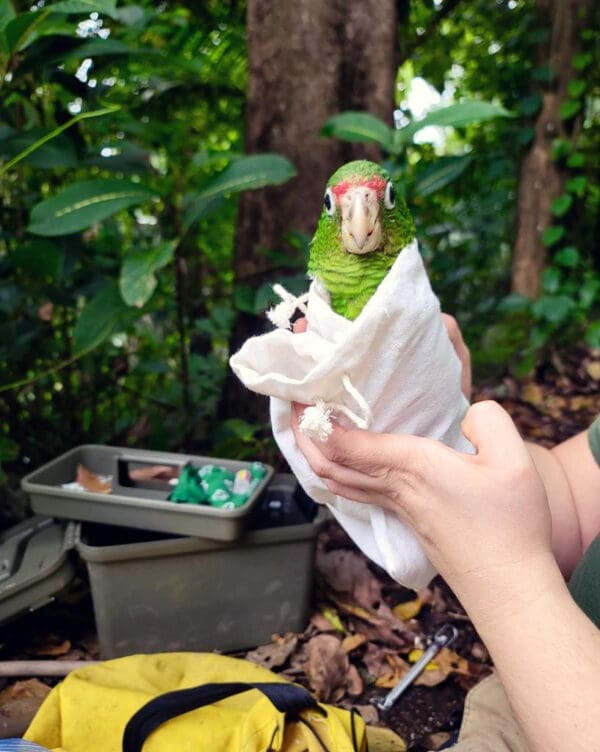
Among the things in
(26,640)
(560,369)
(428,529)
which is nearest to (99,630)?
(26,640)

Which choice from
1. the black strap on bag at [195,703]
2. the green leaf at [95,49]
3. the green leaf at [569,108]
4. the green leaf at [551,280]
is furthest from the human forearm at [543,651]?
the green leaf at [569,108]

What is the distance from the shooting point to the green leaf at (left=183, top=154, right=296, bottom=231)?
1540 millimetres

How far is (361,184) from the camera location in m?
0.84

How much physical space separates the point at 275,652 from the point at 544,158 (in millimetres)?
2523

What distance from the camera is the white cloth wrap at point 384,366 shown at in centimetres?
79

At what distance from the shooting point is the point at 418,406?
894 millimetres

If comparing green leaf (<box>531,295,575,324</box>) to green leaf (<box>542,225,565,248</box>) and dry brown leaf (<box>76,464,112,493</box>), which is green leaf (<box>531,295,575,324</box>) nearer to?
green leaf (<box>542,225,565,248</box>)

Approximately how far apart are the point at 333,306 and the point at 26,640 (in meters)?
1.20

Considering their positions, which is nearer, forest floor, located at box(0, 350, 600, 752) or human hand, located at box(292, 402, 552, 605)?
human hand, located at box(292, 402, 552, 605)

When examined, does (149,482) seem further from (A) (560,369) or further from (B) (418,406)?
(A) (560,369)

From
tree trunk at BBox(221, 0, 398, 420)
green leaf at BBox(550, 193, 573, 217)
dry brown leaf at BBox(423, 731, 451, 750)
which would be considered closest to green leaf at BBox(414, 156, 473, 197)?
tree trunk at BBox(221, 0, 398, 420)

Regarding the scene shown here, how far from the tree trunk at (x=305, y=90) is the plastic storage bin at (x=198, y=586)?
2.28 feet

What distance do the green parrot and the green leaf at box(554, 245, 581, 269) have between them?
2.32 metres

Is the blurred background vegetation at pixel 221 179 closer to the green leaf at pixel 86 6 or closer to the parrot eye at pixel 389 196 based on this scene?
the green leaf at pixel 86 6
